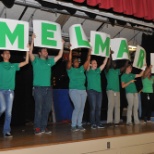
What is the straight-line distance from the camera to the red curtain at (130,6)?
4.37 metres

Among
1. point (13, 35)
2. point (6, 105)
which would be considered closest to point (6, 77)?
point (6, 105)

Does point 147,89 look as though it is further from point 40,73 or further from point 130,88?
point 40,73

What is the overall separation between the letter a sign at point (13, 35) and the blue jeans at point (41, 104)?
2.19ft

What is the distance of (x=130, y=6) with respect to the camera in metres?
4.83

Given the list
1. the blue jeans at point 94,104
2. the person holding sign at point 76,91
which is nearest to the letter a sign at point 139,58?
the blue jeans at point 94,104

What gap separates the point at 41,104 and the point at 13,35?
1.07 metres

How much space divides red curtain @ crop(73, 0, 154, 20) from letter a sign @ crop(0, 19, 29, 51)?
951mm

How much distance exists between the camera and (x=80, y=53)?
21.9ft

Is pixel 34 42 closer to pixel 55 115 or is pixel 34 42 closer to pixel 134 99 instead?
pixel 134 99

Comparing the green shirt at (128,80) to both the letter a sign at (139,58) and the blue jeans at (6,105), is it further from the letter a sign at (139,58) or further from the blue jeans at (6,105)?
the blue jeans at (6,105)

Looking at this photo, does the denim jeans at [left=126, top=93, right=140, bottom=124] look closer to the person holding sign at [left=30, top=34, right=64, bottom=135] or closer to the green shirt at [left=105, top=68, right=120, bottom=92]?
the green shirt at [left=105, top=68, right=120, bottom=92]

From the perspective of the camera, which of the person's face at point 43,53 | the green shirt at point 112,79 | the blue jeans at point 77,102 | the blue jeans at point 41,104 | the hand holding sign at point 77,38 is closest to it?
the blue jeans at point 41,104

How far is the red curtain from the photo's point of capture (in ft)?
14.3

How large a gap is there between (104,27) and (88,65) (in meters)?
1.77
